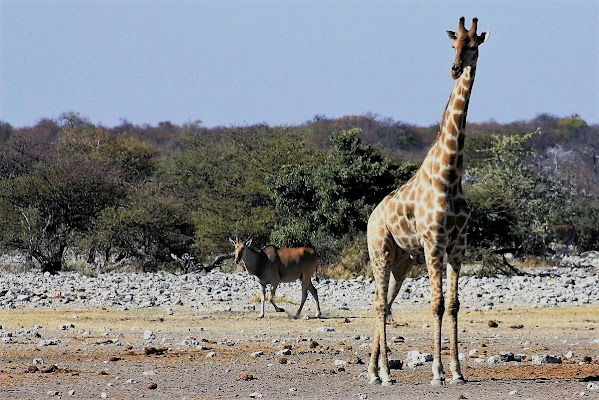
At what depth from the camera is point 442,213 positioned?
10422 mm

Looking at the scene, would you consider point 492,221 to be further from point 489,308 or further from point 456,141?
point 456,141

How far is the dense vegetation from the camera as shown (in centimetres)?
2820

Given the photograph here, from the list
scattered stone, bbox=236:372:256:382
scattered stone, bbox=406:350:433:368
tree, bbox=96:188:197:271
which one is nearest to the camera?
scattered stone, bbox=236:372:256:382

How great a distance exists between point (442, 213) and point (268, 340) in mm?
5281

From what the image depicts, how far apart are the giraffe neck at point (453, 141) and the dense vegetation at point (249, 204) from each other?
15479 mm

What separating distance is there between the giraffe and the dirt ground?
0.44 metres

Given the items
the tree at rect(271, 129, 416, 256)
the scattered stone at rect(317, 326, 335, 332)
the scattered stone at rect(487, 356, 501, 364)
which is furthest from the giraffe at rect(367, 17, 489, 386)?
the tree at rect(271, 129, 416, 256)

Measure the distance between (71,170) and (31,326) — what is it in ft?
60.7

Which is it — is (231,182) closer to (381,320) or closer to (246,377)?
(246,377)

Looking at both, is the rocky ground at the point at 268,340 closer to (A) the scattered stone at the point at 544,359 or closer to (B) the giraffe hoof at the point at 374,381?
(A) the scattered stone at the point at 544,359

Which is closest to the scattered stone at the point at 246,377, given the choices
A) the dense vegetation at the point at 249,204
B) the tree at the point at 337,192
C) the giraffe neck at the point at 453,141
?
the giraffe neck at the point at 453,141

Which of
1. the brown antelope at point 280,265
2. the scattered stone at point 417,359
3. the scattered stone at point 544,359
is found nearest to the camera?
the scattered stone at point 417,359

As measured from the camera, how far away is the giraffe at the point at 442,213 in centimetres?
1044

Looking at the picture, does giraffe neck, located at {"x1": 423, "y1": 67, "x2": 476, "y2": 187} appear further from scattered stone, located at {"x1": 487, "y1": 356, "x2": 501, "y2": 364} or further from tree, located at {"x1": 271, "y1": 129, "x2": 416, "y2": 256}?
tree, located at {"x1": 271, "y1": 129, "x2": 416, "y2": 256}
